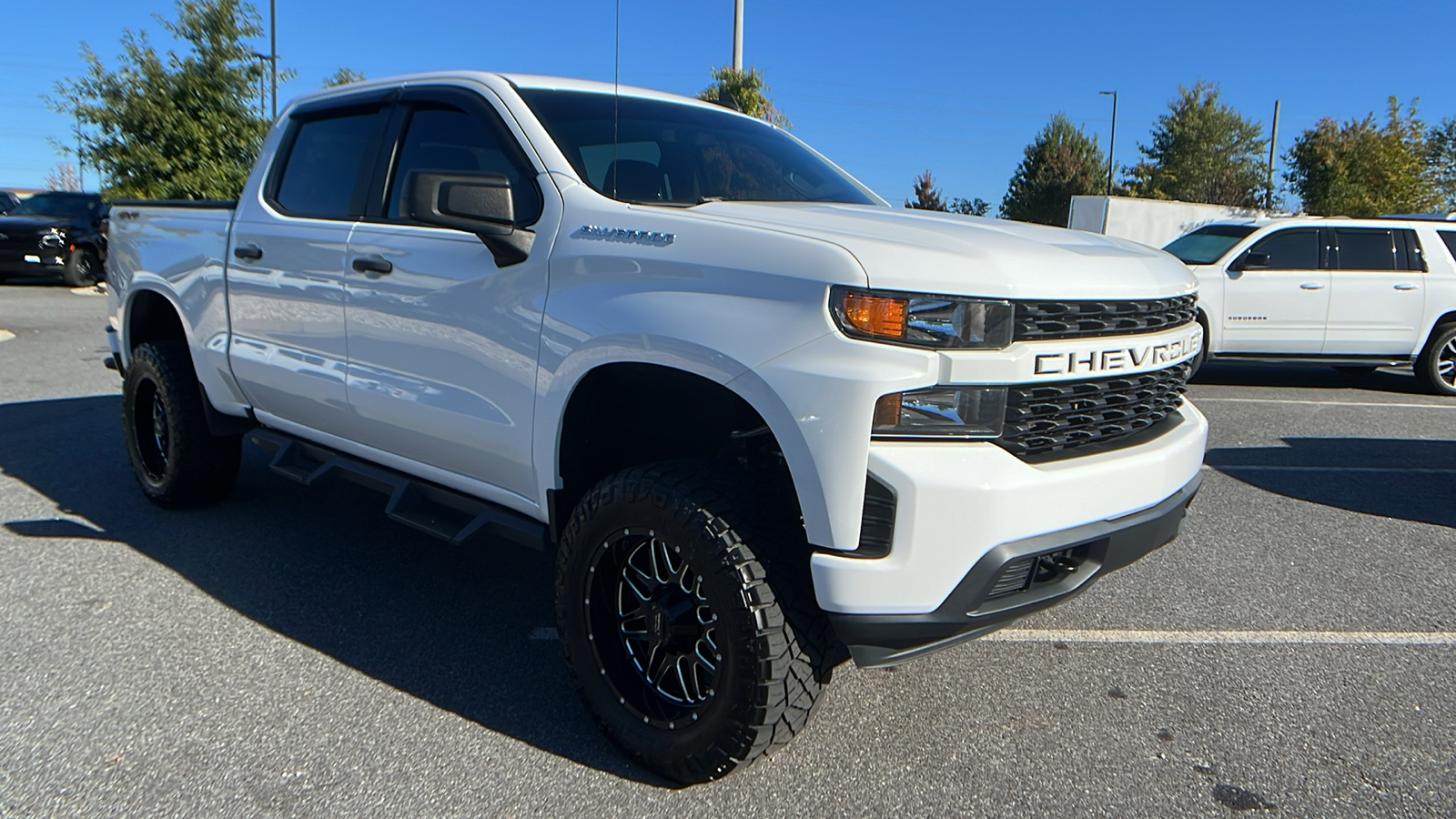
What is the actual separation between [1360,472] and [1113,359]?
5.05m

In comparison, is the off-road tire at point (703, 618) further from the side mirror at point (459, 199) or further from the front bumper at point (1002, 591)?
the side mirror at point (459, 199)

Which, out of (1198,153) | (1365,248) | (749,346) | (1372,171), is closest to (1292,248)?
(1365,248)

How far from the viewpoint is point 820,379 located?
2.42m

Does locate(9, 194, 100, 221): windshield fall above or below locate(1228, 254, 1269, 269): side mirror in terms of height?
above

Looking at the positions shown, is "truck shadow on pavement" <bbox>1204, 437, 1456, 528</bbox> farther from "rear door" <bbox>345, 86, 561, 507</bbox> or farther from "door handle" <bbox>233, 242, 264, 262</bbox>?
"door handle" <bbox>233, 242, 264, 262</bbox>

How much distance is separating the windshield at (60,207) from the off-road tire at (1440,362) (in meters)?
21.3

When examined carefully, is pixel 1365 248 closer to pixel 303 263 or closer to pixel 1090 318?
pixel 1090 318

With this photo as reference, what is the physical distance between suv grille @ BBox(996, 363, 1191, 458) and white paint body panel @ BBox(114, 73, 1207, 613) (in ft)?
0.15

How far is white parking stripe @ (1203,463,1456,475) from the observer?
22.1 feet

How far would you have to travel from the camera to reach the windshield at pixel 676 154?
3.36 metres

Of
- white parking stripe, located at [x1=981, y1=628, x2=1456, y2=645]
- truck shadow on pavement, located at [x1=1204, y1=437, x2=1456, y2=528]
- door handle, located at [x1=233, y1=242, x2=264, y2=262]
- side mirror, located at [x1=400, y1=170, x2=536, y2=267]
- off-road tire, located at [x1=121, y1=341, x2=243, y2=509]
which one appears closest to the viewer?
side mirror, located at [x1=400, y1=170, x2=536, y2=267]

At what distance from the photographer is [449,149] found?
377 centimetres

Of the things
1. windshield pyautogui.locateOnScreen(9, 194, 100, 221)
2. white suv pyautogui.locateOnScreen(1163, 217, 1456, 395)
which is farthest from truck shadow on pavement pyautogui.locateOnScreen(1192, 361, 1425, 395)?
windshield pyautogui.locateOnScreen(9, 194, 100, 221)

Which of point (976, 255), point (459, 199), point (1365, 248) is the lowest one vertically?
point (976, 255)
